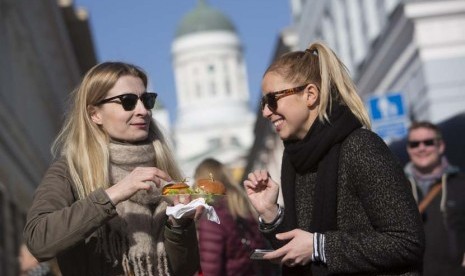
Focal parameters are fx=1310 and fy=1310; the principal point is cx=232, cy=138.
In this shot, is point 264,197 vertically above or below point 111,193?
below

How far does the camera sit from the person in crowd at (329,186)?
3.88 meters

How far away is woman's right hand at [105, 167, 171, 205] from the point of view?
13.0 feet

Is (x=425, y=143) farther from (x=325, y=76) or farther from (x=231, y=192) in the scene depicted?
(x=325, y=76)

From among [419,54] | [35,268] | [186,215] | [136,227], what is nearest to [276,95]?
[186,215]

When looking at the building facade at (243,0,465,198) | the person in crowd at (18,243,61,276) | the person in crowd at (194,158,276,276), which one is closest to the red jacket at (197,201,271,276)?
the person in crowd at (194,158,276,276)

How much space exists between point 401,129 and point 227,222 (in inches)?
286

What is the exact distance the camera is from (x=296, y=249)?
392 centimetres

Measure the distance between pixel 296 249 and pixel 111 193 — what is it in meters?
0.59

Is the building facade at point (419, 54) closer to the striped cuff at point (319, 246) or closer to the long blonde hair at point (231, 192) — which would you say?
the long blonde hair at point (231, 192)

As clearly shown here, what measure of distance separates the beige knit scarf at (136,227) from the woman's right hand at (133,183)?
0.22 m

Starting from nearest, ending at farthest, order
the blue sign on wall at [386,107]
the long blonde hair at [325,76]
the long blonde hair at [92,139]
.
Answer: the long blonde hair at [325,76], the long blonde hair at [92,139], the blue sign on wall at [386,107]

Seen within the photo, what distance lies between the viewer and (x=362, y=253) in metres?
3.88

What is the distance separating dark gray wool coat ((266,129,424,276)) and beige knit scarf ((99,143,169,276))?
608 mm

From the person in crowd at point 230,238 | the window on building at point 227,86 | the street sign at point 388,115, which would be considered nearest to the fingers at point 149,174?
the person in crowd at point 230,238
